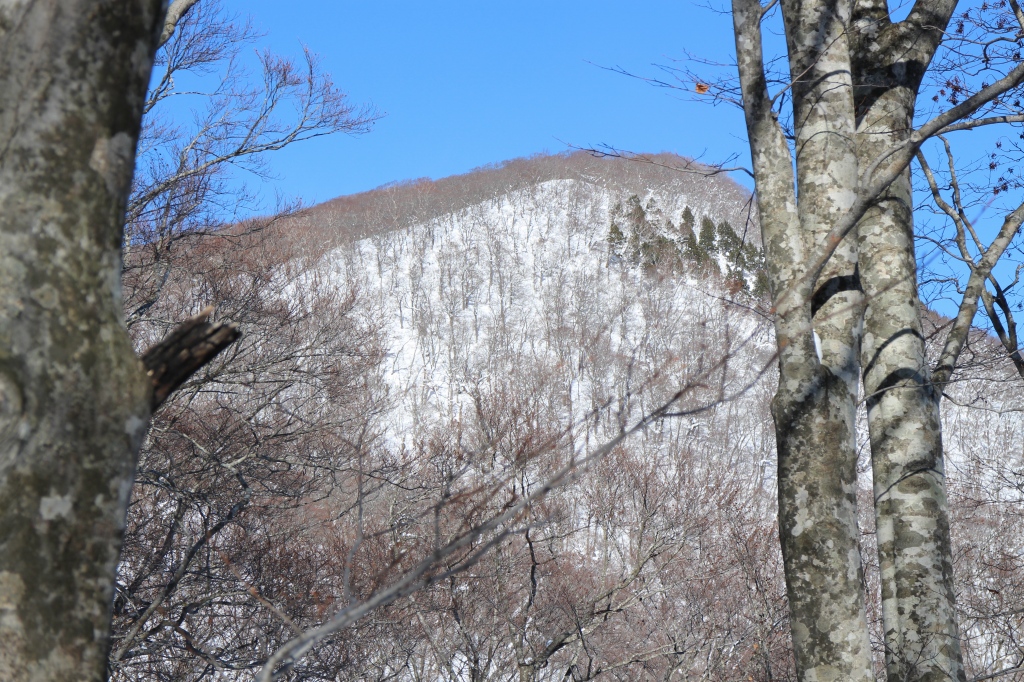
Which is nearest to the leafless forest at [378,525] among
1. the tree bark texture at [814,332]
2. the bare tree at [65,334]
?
the tree bark texture at [814,332]

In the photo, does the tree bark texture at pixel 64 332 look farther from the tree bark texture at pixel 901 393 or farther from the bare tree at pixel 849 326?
the tree bark texture at pixel 901 393

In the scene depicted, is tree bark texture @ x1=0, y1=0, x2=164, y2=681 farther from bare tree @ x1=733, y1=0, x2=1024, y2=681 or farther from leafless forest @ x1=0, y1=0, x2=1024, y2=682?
bare tree @ x1=733, y1=0, x2=1024, y2=681

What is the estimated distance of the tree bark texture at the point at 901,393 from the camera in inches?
150

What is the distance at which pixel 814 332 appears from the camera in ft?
10.1

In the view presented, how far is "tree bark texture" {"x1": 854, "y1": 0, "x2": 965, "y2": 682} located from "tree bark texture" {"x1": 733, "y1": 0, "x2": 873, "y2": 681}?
1.34ft

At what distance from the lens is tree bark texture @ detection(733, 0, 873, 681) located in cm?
271

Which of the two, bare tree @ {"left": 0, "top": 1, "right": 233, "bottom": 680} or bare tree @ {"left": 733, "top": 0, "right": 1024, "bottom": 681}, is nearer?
bare tree @ {"left": 0, "top": 1, "right": 233, "bottom": 680}

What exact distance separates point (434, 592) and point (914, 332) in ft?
26.1

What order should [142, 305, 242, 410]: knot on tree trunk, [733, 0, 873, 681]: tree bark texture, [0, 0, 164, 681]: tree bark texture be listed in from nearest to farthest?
[0, 0, 164, 681]: tree bark texture
[142, 305, 242, 410]: knot on tree trunk
[733, 0, 873, 681]: tree bark texture

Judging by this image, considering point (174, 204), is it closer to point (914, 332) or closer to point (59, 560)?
point (914, 332)

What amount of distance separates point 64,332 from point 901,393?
407 cm

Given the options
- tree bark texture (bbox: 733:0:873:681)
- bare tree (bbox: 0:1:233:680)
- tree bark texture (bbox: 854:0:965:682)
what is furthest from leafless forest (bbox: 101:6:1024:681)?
tree bark texture (bbox: 854:0:965:682)

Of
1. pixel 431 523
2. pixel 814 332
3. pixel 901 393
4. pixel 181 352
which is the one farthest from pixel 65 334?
pixel 431 523

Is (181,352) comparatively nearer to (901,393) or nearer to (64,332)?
(64,332)
